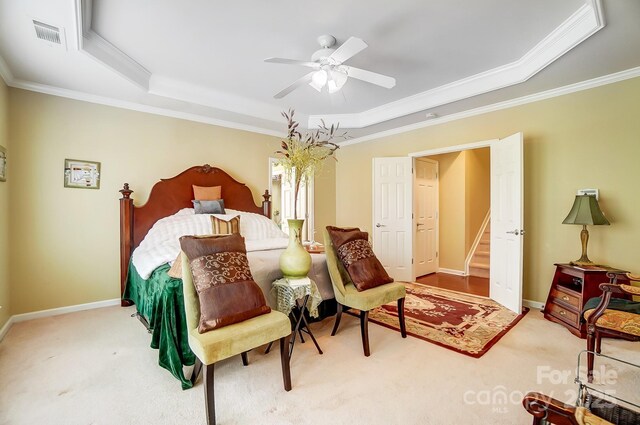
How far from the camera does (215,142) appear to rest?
4.48m

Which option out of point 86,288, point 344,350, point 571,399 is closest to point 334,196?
point 344,350

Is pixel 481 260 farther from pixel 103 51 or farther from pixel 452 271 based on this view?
pixel 103 51

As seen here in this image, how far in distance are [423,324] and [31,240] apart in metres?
4.46

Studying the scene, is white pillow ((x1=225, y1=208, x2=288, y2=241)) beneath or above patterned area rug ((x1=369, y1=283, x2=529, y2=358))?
above

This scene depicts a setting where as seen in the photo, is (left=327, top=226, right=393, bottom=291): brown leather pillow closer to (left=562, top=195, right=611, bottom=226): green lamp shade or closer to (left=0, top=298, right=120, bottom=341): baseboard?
(left=562, top=195, right=611, bottom=226): green lamp shade

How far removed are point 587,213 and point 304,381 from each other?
3.26 metres

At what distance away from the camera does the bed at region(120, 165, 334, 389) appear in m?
2.04

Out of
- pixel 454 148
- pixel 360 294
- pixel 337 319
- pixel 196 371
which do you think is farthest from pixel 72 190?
pixel 454 148

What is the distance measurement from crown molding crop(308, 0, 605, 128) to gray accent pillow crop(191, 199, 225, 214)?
2.12 metres

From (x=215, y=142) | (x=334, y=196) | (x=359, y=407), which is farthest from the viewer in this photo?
(x=334, y=196)

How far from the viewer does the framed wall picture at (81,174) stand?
11.1 feet

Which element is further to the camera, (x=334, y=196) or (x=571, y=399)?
(x=334, y=196)

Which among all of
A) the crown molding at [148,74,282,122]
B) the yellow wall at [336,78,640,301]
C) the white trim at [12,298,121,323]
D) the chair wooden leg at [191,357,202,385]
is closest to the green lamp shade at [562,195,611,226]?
the yellow wall at [336,78,640,301]

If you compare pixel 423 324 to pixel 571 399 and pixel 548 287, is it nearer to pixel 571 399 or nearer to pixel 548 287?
pixel 571 399
